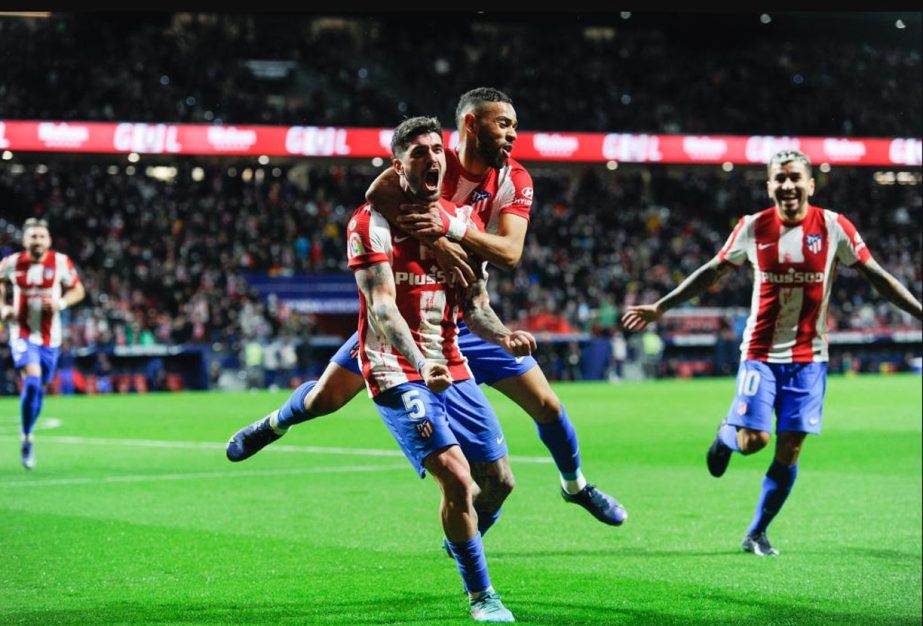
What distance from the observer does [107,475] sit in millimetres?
12539

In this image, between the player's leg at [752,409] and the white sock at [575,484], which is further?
the player's leg at [752,409]

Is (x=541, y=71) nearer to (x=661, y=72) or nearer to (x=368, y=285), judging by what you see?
(x=661, y=72)

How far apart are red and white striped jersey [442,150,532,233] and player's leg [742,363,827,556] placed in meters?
2.57

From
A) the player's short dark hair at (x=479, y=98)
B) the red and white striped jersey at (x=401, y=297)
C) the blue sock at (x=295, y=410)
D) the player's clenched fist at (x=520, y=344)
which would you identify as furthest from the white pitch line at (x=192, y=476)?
the player's clenched fist at (x=520, y=344)

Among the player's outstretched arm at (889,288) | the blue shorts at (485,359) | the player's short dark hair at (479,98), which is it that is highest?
the player's short dark hair at (479,98)

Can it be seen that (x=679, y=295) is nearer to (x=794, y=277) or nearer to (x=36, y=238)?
(x=794, y=277)

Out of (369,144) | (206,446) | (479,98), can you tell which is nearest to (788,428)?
(479,98)

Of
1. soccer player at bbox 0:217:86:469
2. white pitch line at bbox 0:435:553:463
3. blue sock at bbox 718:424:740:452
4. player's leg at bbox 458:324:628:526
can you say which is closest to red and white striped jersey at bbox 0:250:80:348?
soccer player at bbox 0:217:86:469

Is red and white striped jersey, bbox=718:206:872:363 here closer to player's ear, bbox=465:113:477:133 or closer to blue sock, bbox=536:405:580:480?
blue sock, bbox=536:405:580:480

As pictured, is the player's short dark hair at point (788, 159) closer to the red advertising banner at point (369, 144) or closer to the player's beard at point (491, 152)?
the player's beard at point (491, 152)

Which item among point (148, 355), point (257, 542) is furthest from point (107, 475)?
point (148, 355)

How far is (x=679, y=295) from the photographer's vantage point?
7.91 metres

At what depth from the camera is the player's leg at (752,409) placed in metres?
7.97

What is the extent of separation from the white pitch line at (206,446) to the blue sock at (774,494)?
19.8 feet
